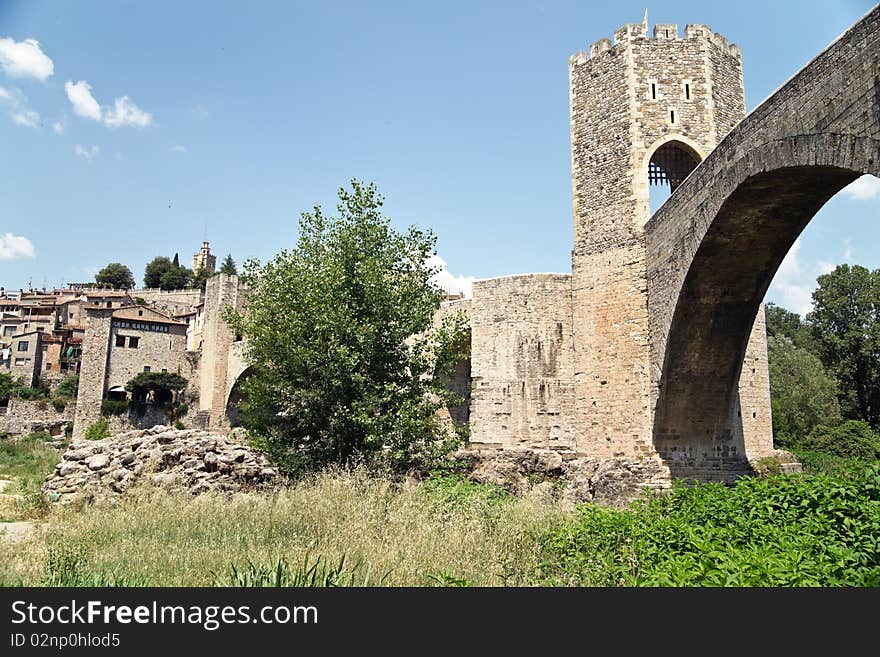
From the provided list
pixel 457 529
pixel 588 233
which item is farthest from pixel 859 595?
pixel 588 233

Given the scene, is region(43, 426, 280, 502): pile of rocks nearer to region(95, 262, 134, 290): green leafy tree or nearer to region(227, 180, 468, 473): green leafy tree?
region(227, 180, 468, 473): green leafy tree

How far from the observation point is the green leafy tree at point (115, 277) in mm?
80562

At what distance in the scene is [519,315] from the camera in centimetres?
1692

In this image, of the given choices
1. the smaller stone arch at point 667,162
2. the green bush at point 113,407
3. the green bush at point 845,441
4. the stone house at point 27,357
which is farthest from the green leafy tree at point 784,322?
the stone house at point 27,357

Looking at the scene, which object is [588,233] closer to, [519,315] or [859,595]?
[519,315]

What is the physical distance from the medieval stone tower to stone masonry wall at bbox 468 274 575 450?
0.82 meters

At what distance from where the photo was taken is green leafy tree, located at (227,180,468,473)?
11.0 metres

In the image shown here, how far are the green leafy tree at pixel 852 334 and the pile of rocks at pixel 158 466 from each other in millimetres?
34824

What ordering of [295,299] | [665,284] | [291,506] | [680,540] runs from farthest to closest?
[665,284], [295,299], [291,506], [680,540]

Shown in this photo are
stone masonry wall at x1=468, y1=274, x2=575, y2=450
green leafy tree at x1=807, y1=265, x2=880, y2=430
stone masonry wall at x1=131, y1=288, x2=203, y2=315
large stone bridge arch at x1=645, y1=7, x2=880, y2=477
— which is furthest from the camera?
stone masonry wall at x1=131, y1=288, x2=203, y2=315

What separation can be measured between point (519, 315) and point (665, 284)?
4877 millimetres

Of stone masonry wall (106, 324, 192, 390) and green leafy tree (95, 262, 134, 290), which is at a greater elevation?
green leafy tree (95, 262, 134, 290)

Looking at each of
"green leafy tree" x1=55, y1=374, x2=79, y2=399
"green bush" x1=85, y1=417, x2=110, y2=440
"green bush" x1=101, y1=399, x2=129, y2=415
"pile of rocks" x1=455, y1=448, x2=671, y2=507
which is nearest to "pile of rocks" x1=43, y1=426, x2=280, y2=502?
"pile of rocks" x1=455, y1=448, x2=671, y2=507

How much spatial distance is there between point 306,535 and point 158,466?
434 centimetres
